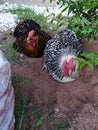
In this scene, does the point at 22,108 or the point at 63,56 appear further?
the point at 63,56

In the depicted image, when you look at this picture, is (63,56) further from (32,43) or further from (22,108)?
(22,108)

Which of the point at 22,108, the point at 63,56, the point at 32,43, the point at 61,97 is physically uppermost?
the point at 32,43

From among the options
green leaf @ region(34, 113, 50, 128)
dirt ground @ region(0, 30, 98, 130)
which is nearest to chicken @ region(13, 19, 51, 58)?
dirt ground @ region(0, 30, 98, 130)

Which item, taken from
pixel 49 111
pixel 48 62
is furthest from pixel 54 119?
pixel 48 62

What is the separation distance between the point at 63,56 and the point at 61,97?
29cm

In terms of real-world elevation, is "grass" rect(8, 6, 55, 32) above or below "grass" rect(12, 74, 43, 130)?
above

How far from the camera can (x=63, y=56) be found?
7.98ft

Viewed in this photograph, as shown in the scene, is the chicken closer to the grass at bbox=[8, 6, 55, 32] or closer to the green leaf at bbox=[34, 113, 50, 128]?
the grass at bbox=[8, 6, 55, 32]

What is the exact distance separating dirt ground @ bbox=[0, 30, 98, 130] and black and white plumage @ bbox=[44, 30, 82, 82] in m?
0.08

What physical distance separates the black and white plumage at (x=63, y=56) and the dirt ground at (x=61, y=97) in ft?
0.26

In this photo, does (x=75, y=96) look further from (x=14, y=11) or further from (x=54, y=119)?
(x=14, y=11)

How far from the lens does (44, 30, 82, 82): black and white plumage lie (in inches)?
96.0

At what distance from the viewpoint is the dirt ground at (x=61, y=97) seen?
2.30m

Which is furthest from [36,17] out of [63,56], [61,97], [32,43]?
[61,97]
